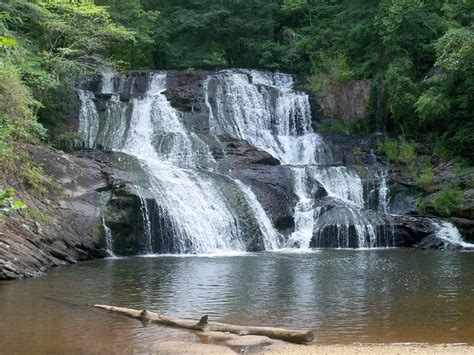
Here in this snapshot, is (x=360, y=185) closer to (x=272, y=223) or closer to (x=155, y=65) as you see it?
(x=272, y=223)

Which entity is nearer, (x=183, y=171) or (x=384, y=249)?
(x=384, y=249)

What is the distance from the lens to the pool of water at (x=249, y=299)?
29.2 ft

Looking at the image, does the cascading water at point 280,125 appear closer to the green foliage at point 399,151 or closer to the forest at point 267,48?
the green foliage at point 399,151

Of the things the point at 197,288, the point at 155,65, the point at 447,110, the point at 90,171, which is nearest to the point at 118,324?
the point at 197,288

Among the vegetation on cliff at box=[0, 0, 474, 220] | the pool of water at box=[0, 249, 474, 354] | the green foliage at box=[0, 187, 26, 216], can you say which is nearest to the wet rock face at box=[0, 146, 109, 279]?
the pool of water at box=[0, 249, 474, 354]

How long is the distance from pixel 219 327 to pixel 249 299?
2.72m

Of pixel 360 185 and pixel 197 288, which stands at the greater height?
pixel 360 185

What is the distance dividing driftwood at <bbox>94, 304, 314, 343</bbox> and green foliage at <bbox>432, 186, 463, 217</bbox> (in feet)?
51.1

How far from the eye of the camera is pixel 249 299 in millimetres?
11562

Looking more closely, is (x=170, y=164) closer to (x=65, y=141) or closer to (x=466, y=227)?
(x=65, y=141)

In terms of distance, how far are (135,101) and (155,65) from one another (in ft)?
36.4

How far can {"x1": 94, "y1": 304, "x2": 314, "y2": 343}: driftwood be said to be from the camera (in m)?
8.28

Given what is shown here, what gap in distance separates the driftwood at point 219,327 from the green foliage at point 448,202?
51.1 ft

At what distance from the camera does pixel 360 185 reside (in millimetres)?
24656
